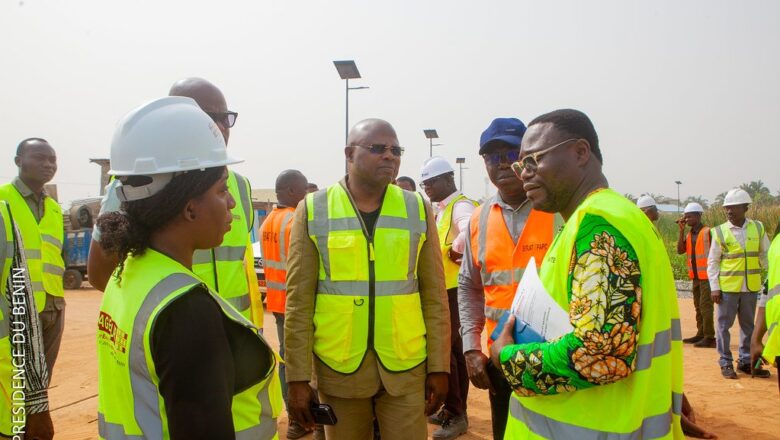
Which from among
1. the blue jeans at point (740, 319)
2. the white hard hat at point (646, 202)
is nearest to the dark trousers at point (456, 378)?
the blue jeans at point (740, 319)

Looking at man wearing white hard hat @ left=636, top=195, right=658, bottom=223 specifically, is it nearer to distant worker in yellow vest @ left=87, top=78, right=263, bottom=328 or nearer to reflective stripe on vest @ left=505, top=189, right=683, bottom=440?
distant worker in yellow vest @ left=87, top=78, right=263, bottom=328

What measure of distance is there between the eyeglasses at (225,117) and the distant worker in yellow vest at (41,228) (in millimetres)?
3134

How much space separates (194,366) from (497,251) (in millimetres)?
2203

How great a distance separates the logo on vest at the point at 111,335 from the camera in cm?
145

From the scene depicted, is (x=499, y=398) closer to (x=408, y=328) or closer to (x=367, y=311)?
(x=408, y=328)

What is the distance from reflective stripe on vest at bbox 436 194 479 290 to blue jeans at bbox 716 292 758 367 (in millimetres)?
4467

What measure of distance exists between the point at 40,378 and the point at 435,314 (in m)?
2.08

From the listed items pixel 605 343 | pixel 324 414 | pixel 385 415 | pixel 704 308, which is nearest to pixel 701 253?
pixel 704 308

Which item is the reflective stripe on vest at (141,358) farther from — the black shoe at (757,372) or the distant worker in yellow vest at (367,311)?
the black shoe at (757,372)

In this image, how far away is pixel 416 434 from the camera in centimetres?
311

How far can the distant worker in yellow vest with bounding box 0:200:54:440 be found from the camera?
2.68m

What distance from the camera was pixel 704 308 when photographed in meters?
9.62

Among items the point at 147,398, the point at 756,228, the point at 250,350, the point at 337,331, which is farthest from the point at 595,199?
the point at 756,228

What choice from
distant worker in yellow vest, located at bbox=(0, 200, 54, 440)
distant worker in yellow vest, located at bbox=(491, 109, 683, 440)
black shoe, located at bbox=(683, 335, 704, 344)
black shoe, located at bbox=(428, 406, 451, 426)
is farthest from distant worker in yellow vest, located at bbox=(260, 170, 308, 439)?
black shoe, located at bbox=(683, 335, 704, 344)
